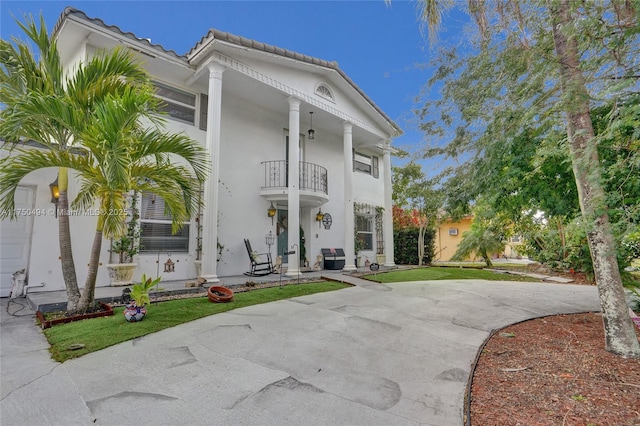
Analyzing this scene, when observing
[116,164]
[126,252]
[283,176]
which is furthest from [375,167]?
[116,164]

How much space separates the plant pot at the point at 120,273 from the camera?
700cm

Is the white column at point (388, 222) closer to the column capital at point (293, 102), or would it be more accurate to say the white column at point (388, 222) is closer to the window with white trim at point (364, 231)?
the window with white trim at point (364, 231)

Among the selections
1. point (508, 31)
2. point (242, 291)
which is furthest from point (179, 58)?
point (508, 31)

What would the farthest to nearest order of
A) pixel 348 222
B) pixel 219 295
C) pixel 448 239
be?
1. pixel 448 239
2. pixel 348 222
3. pixel 219 295

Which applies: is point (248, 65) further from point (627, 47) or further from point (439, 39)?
point (627, 47)

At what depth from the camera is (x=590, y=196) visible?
3.71 m

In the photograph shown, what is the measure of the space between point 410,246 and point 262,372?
13.8 meters

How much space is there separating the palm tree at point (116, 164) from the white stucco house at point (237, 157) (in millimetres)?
1945

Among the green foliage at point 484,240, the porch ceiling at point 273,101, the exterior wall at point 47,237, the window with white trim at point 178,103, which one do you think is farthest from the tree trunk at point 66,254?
the green foliage at point 484,240

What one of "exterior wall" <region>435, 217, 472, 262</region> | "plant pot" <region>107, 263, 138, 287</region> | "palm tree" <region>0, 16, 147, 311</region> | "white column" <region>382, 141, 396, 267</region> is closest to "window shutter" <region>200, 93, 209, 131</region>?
"palm tree" <region>0, 16, 147, 311</region>

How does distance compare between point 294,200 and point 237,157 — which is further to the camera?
point 237,157

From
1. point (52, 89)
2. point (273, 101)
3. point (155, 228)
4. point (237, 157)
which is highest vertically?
A: point (273, 101)

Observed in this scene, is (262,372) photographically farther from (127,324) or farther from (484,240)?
(484,240)

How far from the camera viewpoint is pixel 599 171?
317 cm
